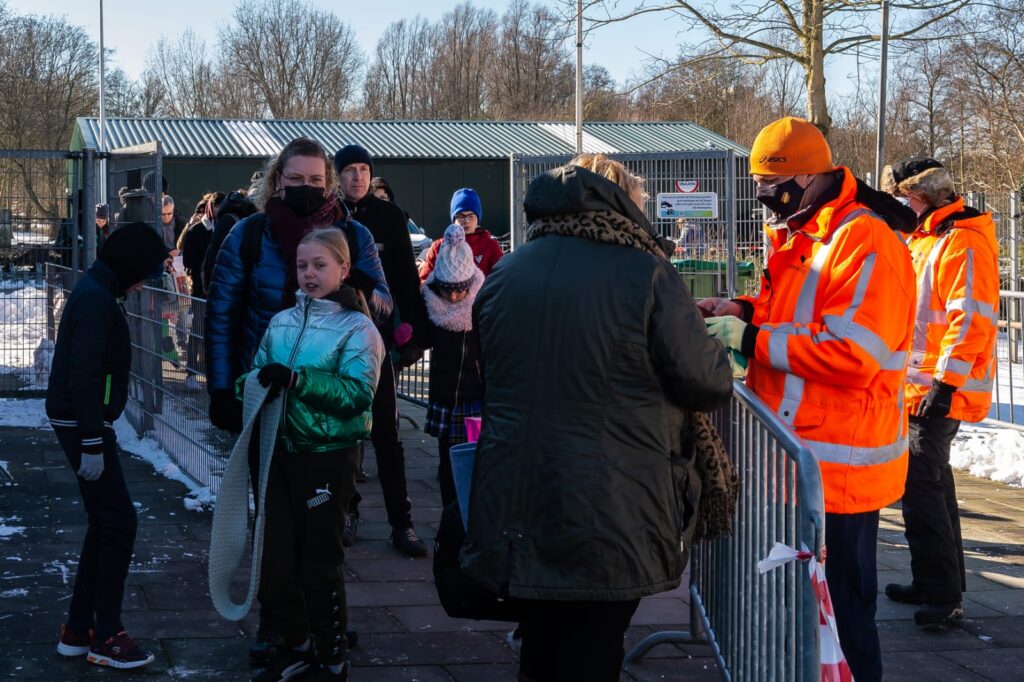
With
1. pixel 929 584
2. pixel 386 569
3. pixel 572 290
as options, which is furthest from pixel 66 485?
pixel 572 290

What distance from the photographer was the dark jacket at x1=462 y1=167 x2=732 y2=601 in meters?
2.99

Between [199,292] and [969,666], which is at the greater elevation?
[199,292]

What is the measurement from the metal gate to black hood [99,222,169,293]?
7.17 m

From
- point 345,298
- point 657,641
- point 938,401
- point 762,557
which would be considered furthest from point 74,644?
point 938,401

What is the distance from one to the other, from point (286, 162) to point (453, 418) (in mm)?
2153

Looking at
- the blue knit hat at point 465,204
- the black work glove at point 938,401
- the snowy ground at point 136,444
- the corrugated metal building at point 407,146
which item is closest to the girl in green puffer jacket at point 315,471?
the black work glove at point 938,401

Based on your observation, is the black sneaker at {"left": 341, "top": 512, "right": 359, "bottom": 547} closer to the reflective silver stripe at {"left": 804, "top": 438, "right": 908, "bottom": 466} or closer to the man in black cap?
the man in black cap

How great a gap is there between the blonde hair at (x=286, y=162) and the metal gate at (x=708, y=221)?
6643mm

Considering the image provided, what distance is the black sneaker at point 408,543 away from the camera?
645 cm

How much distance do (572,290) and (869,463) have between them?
1324 millimetres

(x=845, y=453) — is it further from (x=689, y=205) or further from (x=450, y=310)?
(x=689, y=205)

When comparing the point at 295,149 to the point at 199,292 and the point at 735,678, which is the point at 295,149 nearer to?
the point at 735,678

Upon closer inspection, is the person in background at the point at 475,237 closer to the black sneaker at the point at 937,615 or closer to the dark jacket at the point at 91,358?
the dark jacket at the point at 91,358

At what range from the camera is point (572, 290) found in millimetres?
3021
